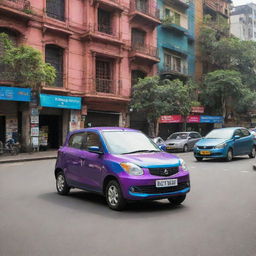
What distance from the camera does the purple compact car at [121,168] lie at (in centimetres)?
669

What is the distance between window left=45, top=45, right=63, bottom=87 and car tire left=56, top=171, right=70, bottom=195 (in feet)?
55.3

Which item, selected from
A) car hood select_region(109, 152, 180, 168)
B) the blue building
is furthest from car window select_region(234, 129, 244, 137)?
the blue building

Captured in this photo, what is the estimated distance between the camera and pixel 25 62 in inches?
818

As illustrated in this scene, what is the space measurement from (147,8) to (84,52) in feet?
30.1

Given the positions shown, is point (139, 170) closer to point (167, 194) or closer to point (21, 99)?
point (167, 194)

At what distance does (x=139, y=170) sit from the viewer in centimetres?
672

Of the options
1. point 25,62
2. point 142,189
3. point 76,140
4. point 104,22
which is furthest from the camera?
point 104,22

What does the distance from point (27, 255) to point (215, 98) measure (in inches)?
1430

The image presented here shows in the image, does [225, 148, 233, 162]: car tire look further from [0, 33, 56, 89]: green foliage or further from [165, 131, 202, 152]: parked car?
Answer: [0, 33, 56, 89]: green foliage

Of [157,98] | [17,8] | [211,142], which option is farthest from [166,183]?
[157,98]

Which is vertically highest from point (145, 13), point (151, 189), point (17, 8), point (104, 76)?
point (145, 13)

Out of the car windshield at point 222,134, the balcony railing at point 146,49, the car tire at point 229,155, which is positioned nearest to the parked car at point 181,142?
the car windshield at point 222,134

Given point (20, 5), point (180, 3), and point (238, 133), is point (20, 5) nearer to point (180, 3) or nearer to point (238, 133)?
point (238, 133)

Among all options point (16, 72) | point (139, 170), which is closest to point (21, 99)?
point (16, 72)
